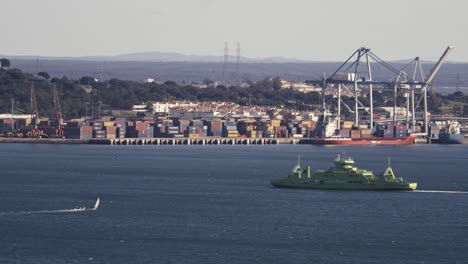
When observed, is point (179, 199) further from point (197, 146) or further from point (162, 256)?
point (197, 146)

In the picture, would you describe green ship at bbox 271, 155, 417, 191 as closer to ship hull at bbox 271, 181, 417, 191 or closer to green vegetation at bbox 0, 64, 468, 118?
ship hull at bbox 271, 181, 417, 191

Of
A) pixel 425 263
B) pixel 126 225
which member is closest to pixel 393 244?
pixel 425 263

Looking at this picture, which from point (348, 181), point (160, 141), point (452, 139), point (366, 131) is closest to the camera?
point (348, 181)

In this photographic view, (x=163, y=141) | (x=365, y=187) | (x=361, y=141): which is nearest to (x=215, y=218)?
(x=365, y=187)

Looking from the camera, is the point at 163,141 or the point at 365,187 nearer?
the point at 365,187

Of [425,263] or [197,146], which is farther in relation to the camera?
[197,146]

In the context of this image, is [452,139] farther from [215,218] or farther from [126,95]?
[215,218]

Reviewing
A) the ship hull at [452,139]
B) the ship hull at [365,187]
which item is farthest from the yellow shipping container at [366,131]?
the ship hull at [365,187]

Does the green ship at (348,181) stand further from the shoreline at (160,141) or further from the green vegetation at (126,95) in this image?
the green vegetation at (126,95)
